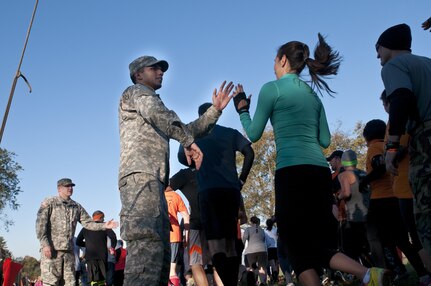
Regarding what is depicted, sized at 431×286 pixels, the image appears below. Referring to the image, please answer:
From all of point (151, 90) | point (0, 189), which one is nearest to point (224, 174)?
point (151, 90)

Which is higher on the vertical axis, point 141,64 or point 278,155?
point 141,64

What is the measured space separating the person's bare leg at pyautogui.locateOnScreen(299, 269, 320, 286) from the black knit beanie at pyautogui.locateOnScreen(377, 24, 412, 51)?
5.95 feet

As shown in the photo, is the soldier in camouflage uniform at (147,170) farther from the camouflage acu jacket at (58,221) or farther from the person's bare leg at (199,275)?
the camouflage acu jacket at (58,221)

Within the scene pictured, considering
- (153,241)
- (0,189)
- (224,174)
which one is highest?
(0,189)

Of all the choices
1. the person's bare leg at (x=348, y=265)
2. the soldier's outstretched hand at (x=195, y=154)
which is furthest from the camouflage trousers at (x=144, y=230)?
the person's bare leg at (x=348, y=265)

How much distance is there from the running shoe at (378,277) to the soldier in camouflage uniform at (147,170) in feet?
4.84

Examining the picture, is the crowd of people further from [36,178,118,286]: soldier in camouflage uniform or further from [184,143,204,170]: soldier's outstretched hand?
[36,178,118,286]: soldier in camouflage uniform

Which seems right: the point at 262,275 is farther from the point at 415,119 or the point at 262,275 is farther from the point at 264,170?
the point at 264,170

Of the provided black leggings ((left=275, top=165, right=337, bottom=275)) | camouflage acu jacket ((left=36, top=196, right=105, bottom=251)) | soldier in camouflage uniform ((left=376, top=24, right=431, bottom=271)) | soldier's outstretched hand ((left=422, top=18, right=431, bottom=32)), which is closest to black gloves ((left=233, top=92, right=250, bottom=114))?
black leggings ((left=275, top=165, right=337, bottom=275))

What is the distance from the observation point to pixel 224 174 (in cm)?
623

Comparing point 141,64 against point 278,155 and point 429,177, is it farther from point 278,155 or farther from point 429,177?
point 429,177

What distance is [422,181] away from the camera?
3.63 meters

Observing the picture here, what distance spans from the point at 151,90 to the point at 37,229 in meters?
5.26

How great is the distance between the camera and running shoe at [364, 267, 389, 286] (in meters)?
3.48
